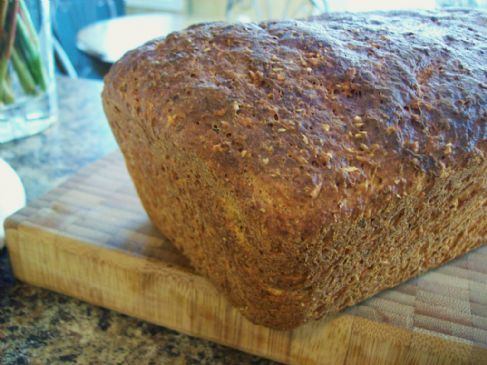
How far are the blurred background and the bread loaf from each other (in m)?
1.24

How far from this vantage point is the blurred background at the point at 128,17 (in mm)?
2367

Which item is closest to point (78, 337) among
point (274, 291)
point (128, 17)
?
point (274, 291)

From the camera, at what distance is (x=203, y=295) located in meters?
0.76

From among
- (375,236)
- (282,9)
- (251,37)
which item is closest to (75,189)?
(251,37)

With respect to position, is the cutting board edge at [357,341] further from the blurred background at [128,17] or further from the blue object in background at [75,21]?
the blue object in background at [75,21]

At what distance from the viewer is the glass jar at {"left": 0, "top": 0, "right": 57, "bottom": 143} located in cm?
112

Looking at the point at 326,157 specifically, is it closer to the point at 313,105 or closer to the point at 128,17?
the point at 313,105

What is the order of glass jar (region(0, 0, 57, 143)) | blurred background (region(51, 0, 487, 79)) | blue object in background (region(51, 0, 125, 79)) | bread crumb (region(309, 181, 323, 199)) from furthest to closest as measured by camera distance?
blue object in background (region(51, 0, 125, 79)) < blurred background (region(51, 0, 487, 79)) < glass jar (region(0, 0, 57, 143)) < bread crumb (region(309, 181, 323, 199))

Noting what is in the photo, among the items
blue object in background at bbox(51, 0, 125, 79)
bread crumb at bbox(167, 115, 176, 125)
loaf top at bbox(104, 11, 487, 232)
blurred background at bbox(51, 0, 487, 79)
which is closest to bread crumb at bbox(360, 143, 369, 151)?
loaf top at bbox(104, 11, 487, 232)

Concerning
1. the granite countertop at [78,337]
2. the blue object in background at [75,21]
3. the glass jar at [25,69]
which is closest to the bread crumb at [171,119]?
the granite countertop at [78,337]

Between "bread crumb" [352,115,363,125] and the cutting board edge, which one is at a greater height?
"bread crumb" [352,115,363,125]

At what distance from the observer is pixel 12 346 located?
2.45ft

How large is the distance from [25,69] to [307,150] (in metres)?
0.93

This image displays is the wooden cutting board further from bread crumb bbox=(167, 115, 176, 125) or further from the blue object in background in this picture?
the blue object in background
